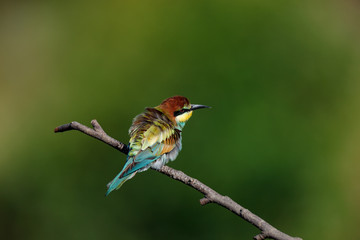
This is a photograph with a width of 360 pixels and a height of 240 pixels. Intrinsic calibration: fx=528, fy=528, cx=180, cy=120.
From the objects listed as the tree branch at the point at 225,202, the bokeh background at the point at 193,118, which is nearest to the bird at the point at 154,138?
the tree branch at the point at 225,202

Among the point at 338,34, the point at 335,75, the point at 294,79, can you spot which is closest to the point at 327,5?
the point at 338,34

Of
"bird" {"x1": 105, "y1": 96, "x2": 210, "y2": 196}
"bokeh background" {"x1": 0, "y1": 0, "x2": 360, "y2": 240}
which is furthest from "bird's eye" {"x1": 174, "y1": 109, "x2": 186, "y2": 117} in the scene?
"bokeh background" {"x1": 0, "y1": 0, "x2": 360, "y2": 240}

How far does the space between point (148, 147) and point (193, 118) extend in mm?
1535

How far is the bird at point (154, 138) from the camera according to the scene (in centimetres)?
187

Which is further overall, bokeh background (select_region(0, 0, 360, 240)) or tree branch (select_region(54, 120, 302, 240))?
bokeh background (select_region(0, 0, 360, 240))

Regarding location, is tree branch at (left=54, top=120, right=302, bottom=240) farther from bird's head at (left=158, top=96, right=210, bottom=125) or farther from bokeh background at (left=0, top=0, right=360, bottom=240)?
bokeh background at (left=0, top=0, right=360, bottom=240)

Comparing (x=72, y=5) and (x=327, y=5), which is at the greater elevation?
(x=327, y=5)

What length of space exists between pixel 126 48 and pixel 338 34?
1954mm

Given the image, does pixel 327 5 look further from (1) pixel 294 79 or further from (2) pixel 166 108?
(2) pixel 166 108

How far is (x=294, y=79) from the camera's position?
13.4 feet

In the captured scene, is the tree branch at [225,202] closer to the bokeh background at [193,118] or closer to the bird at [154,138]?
the bird at [154,138]

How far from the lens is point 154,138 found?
6.66 ft

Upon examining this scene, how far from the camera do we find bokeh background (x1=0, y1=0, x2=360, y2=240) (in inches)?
139

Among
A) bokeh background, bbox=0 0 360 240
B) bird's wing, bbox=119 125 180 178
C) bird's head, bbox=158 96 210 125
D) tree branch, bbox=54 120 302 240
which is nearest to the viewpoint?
tree branch, bbox=54 120 302 240
